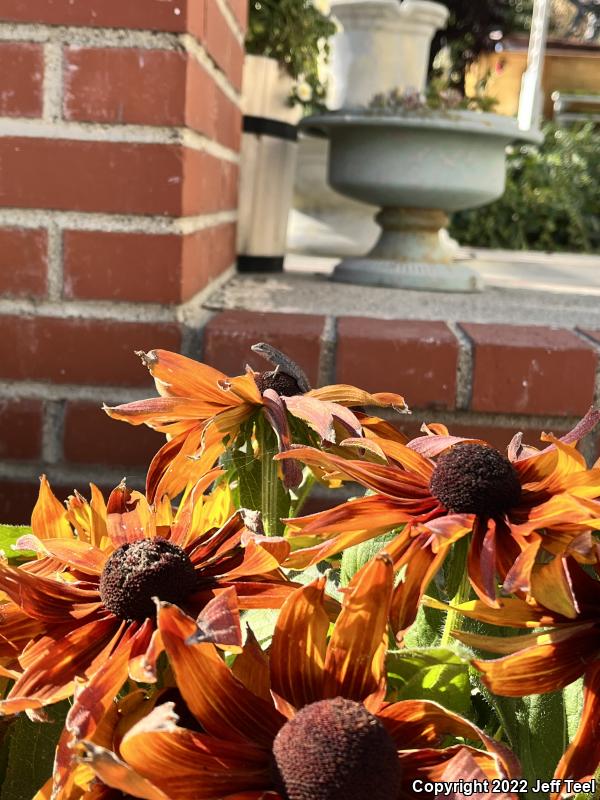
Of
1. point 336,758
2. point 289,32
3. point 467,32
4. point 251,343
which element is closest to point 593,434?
point 251,343

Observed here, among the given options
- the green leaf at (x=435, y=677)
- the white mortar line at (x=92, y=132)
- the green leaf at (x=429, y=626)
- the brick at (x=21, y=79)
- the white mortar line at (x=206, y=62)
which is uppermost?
the white mortar line at (x=206, y=62)

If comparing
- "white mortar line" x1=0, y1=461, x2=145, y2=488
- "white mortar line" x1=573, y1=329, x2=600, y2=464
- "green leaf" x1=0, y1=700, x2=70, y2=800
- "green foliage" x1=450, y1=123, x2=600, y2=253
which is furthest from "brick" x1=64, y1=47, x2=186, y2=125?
"green foliage" x1=450, y1=123, x2=600, y2=253

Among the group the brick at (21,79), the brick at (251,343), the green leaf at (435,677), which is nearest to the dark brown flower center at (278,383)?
the green leaf at (435,677)

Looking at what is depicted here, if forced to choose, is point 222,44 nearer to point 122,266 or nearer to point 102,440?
point 122,266

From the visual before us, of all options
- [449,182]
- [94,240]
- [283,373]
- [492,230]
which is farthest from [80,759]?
[492,230]

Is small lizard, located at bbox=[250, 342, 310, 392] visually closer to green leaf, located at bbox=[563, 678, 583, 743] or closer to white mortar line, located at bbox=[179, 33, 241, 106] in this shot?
green leaf, located at bbox=[563, 678, 583, 743]

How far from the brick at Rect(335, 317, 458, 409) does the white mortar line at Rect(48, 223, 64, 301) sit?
381 millimetres

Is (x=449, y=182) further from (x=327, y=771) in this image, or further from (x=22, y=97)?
(x=327, y=771)

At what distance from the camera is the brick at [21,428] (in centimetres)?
126

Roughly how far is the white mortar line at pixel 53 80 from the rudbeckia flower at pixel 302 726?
92 centimetres

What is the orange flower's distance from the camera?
37 centimetres

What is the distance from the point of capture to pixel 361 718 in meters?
0.34

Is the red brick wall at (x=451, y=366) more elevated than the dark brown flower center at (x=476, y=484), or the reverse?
the dark brown flower center at (x=476, y=484)

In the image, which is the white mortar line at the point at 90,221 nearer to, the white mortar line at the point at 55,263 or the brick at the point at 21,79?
the white mortar line at the point at 55,263
